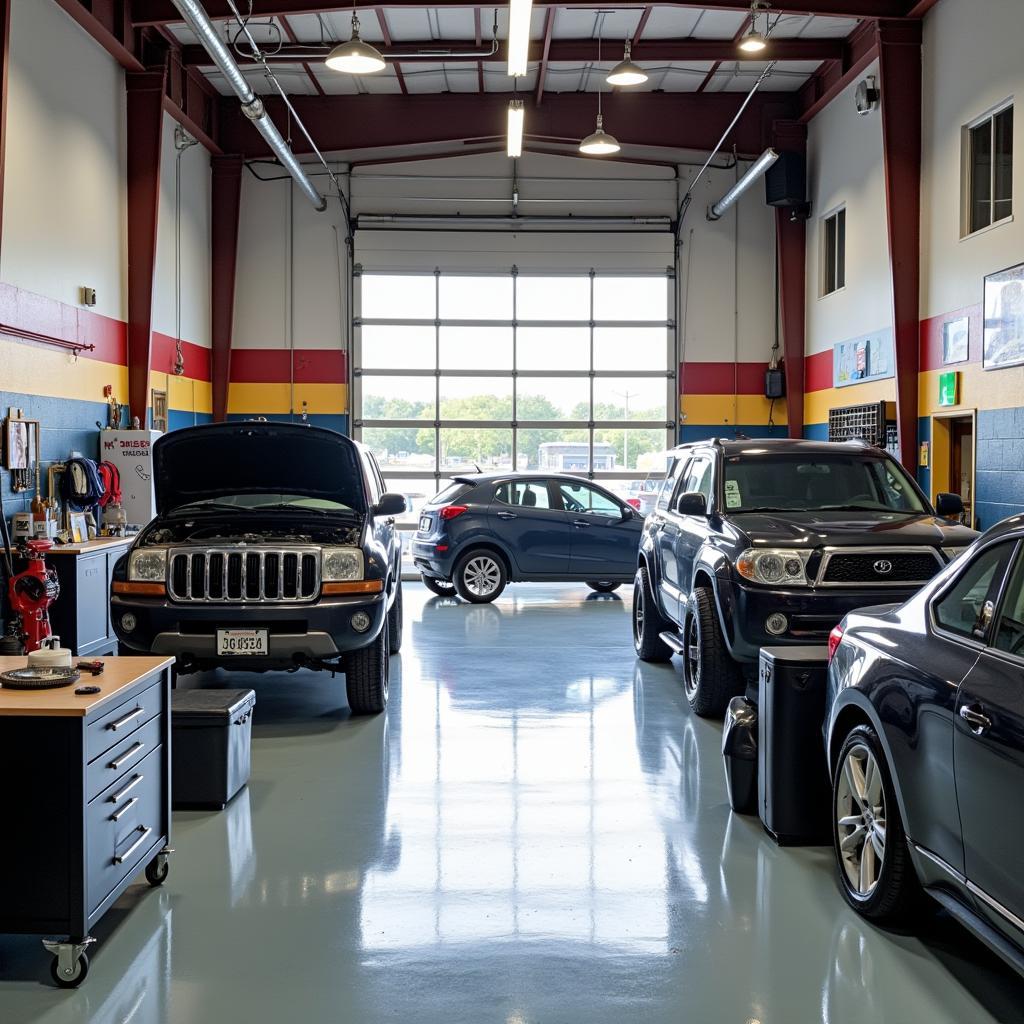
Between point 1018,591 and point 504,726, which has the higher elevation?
point 1018,591

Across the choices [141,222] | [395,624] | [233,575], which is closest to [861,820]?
[233,575]

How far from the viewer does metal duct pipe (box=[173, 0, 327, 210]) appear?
33.3 ft

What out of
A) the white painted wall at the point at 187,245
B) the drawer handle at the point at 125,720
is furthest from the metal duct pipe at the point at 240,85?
the drawer handle at the point at 125,720

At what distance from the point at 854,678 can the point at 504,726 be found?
3.33 m

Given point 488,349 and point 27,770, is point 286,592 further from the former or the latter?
point 488,349

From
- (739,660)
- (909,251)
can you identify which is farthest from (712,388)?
(739,660)

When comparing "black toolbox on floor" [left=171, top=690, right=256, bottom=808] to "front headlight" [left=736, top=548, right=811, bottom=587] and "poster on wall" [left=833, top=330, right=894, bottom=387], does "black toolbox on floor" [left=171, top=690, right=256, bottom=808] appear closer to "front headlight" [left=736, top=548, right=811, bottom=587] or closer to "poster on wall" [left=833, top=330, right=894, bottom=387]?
"front headlight" [left=736, top=548, right=811, bottom=587]

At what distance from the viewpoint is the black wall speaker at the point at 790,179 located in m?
16.4

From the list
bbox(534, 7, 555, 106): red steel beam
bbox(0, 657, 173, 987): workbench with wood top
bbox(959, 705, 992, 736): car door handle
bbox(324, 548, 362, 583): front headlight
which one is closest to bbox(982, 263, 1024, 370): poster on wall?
bbox(534, 7, 555, 106): red steel beam

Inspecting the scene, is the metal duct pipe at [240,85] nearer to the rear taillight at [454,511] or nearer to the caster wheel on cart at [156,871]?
the rear taillight at [454,511]

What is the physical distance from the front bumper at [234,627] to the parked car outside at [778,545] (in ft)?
7.14

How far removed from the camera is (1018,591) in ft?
10.2

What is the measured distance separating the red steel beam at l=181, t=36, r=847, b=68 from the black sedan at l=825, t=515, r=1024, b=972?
11.9m

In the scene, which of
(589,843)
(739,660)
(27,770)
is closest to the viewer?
(27,770)
